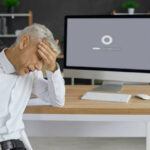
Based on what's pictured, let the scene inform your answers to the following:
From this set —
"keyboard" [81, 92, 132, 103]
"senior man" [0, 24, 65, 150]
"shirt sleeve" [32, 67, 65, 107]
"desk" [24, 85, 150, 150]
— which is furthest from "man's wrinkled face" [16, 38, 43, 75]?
"keyboard" [81, 92, 132, 103]

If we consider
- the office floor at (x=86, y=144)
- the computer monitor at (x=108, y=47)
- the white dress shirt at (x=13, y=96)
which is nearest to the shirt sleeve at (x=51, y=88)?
the white dress shirt at (x=13, y=96)

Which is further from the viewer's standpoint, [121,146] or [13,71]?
[121,146]

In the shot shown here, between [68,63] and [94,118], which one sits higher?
[68,63]

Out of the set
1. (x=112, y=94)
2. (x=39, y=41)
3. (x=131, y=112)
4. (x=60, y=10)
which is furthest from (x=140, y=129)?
(x=60, y=10)

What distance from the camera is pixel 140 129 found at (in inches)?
94.2

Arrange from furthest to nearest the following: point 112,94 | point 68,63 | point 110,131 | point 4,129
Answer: point 110,131, point 68,63, point 112,94, point 4,129

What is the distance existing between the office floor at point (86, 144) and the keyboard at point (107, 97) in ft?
4.35

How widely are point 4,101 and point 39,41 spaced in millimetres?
314

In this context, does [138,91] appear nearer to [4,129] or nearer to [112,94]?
[112,94]

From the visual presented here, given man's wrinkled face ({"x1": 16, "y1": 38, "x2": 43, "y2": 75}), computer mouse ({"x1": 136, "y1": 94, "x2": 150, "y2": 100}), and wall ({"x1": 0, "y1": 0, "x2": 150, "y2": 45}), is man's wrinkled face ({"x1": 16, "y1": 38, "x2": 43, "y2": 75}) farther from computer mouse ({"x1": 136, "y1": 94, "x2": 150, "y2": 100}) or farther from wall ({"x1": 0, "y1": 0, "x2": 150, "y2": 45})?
wall ({"x1": 0, "y1": 0, "x2": 150, "y2": 45})

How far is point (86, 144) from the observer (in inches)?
129

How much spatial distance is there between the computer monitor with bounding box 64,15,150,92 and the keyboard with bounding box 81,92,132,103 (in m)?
0.15

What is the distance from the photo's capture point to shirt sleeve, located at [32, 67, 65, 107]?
170cm

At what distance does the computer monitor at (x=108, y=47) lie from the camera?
2002 mm
